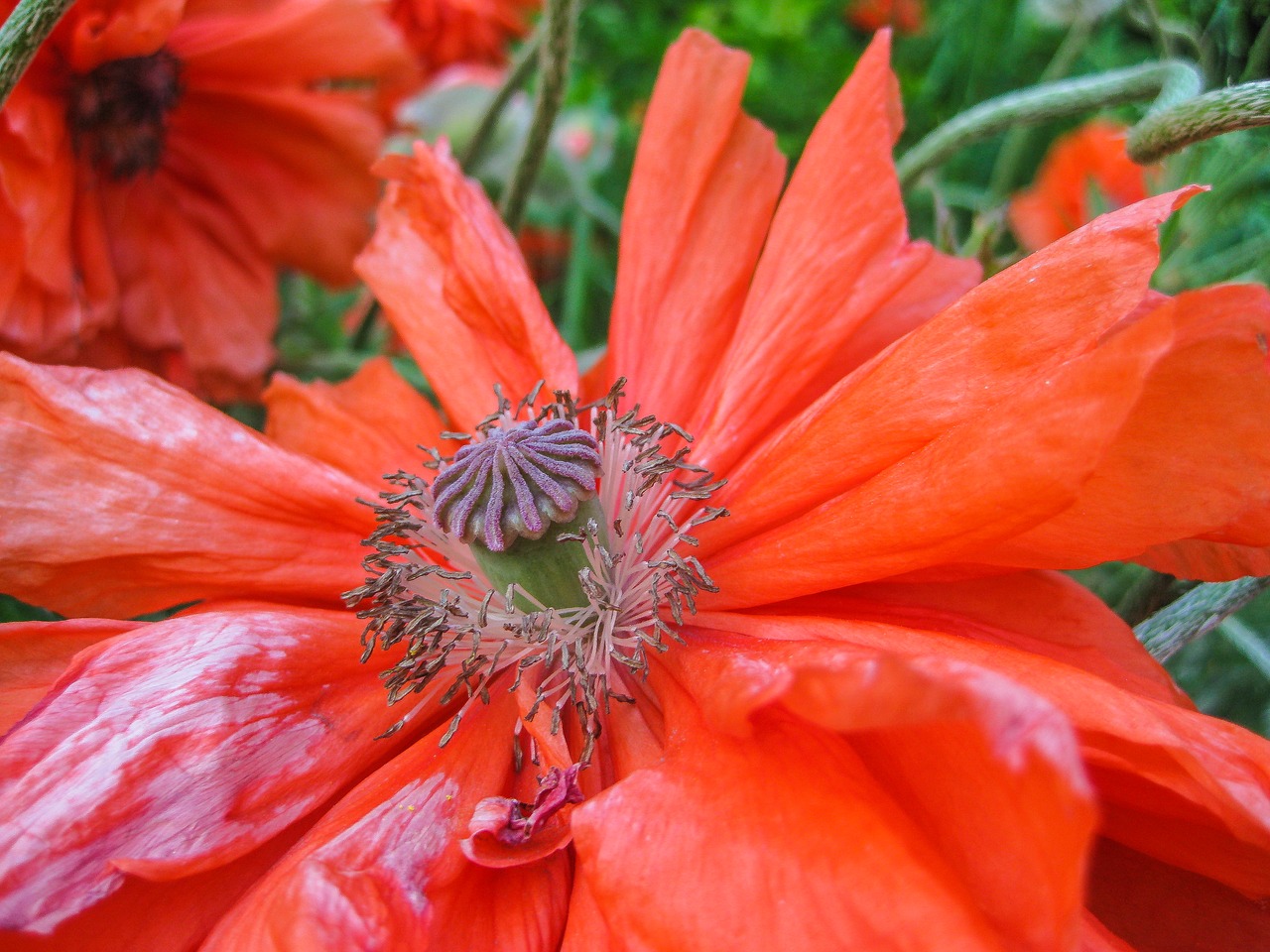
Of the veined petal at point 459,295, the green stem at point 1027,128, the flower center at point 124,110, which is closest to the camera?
the veined petal at point 459,295

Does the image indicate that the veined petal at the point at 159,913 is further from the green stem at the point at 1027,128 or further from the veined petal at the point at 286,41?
the green stem at the point at 1027,128

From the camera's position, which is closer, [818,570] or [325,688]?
[818,570]

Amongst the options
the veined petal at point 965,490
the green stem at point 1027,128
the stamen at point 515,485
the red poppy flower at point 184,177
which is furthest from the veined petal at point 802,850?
the green stem at point 1027,128

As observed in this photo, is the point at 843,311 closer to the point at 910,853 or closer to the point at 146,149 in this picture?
the point at 910,853

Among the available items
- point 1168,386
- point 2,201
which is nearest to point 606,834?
point 1168,386

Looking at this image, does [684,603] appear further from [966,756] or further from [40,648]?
[40,648]

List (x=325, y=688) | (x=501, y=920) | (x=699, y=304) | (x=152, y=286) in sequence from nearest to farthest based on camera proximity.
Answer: (x=501, y=920) → (x=325, y=688) → (x=699, y=304) → (x=152, y=286)
